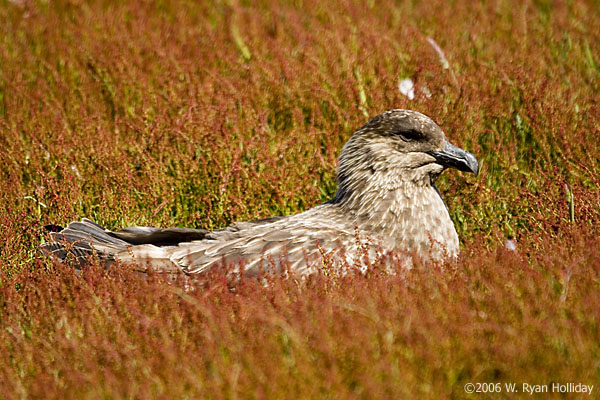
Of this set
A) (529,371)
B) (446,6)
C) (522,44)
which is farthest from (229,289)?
(446,6)

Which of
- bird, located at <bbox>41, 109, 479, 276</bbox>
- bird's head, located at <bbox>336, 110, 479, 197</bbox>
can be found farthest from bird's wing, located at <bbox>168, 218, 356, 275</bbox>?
bird's head, located at <bbox>336, 110, 479, 197</bbox>

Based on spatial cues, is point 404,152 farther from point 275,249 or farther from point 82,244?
point 82,244

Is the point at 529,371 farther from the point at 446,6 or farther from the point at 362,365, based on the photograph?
the point at 446,6

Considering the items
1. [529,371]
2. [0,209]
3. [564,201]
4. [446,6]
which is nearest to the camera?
[529,371]

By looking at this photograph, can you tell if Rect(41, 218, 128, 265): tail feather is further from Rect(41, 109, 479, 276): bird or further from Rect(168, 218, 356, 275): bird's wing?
Rect(168, 218, 356, 275): bird's wing

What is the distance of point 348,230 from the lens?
4.93 m

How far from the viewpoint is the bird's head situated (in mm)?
5000

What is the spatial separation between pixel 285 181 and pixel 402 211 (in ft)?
3.60

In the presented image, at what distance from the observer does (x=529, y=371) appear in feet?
10.5

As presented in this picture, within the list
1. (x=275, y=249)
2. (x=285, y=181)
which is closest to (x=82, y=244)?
(x=275, y=249)

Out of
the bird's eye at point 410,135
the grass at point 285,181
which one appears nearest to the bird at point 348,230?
the bird's eye at point 410,135

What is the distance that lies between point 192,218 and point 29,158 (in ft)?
4.64

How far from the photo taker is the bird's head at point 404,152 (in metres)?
5.00

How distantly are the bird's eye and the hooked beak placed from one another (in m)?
0.11
